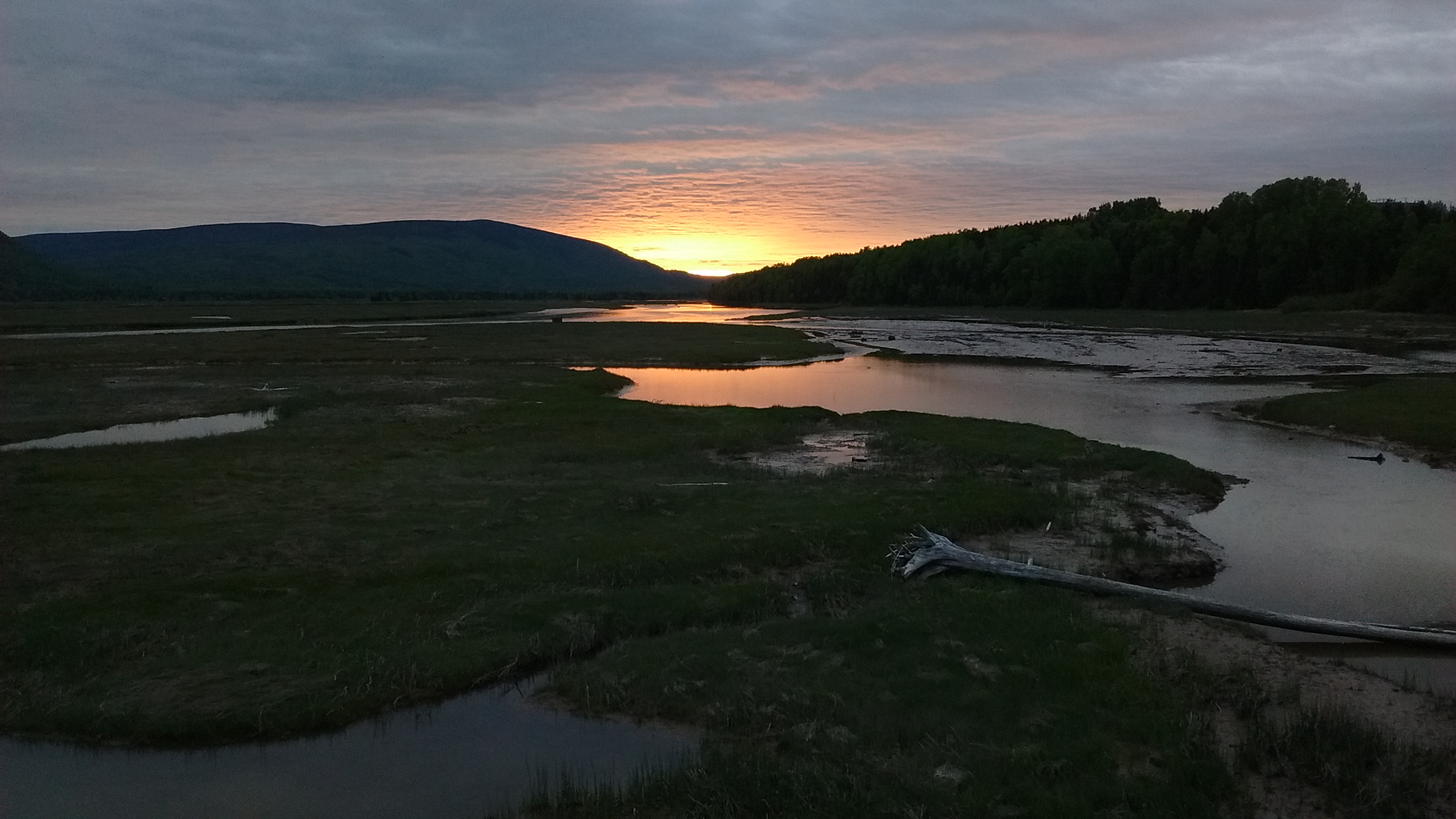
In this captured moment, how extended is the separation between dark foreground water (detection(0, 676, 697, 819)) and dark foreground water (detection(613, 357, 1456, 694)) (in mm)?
9339

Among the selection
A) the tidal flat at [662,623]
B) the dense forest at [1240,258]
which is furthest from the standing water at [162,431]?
the dense forest at [1240,258]

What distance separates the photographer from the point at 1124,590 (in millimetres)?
13469

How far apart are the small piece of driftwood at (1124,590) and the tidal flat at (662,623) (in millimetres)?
414

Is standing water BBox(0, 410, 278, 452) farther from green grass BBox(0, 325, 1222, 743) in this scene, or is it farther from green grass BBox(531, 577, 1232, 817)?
green grass BBox(531, 577, 1232, 817)

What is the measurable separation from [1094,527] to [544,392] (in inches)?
970

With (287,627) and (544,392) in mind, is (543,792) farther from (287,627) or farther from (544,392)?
(544,392)

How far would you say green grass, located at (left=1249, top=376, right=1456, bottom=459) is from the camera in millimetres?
26281

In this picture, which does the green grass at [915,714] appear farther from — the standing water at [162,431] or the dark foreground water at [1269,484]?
the standing water at [162,431]

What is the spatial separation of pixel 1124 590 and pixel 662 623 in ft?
21.6

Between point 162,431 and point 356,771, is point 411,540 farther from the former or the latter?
point 162,431

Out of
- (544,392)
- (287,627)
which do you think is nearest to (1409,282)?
(544,392)

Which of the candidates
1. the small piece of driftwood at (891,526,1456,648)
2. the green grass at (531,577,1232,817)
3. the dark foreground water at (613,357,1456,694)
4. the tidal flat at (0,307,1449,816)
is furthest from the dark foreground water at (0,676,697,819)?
the dark foreground water at (613,357,1456,694)

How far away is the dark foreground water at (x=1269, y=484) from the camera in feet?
46.9

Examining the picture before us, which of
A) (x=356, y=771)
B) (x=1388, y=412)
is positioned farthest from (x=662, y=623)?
(x=1388, y=412)
